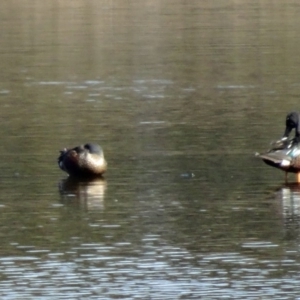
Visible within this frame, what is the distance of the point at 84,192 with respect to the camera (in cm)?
1267

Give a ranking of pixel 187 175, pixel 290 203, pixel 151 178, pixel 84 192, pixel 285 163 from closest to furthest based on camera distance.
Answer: pixel 290 203 < pixel 84 192 < pixel 285 163 < pixel 151 178 < pixel 187 175

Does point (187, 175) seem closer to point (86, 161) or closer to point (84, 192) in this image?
point (86, 161)

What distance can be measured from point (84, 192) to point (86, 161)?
2.11ft

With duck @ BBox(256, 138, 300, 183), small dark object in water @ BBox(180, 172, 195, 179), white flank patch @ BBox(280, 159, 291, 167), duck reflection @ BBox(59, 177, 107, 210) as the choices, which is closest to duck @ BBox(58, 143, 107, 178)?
duck reflection @ BBox(59, 177, 107, 210)

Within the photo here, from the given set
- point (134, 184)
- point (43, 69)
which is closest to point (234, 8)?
point (43, 69)

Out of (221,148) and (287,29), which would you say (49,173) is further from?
(287,29)

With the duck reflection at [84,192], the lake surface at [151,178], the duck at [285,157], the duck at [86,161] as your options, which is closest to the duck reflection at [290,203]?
the lake surface at [151,178]

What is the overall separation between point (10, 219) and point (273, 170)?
3.55 meters

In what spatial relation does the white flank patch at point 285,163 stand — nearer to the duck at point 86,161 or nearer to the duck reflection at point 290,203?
the duck reflection at point 290,203

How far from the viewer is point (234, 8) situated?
44.6 metres

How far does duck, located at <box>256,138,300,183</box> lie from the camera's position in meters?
12.8

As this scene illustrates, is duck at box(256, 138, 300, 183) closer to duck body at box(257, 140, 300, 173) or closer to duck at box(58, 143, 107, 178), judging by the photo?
duck body at box(257, 140, 300, 173)

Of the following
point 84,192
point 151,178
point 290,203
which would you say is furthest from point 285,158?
point 84,192

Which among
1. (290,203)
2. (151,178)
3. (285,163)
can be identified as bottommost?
(290,203)
